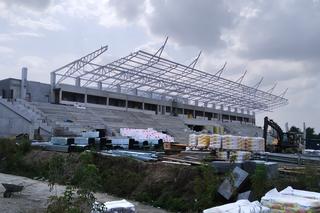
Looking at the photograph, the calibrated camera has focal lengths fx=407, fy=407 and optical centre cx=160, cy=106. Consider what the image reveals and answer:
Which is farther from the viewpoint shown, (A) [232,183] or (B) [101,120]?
(B) [101,120]

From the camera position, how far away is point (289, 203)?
820 centimetres

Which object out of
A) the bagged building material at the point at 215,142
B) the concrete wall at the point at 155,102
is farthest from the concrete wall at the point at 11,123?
the bagged building material at the point at 215,142

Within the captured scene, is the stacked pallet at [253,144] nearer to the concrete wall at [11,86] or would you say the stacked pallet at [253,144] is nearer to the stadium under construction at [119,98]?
the stadium under construction at [119,98]

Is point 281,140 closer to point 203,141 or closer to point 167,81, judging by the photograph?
point 203,141

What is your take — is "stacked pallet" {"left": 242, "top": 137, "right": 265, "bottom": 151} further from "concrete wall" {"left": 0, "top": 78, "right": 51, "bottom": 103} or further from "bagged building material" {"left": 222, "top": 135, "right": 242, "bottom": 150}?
"concrete wall" {"left": 0, "top": 78, "right": 51, "bottom": 103}

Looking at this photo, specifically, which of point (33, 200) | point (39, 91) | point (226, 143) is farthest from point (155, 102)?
point (33, 200)

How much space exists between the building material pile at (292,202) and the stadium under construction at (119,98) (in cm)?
2746

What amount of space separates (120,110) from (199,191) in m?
46.4

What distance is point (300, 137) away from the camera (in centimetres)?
3109

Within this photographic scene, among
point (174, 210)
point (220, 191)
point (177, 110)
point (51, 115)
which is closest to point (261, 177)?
point (220, 191)

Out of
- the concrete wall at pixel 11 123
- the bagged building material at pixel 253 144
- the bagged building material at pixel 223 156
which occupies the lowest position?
the bagged building material at pixel 223 156

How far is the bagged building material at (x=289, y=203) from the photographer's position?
7.98 metres

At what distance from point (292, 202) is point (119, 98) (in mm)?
52892

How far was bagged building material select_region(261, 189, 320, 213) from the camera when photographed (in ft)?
26.2
